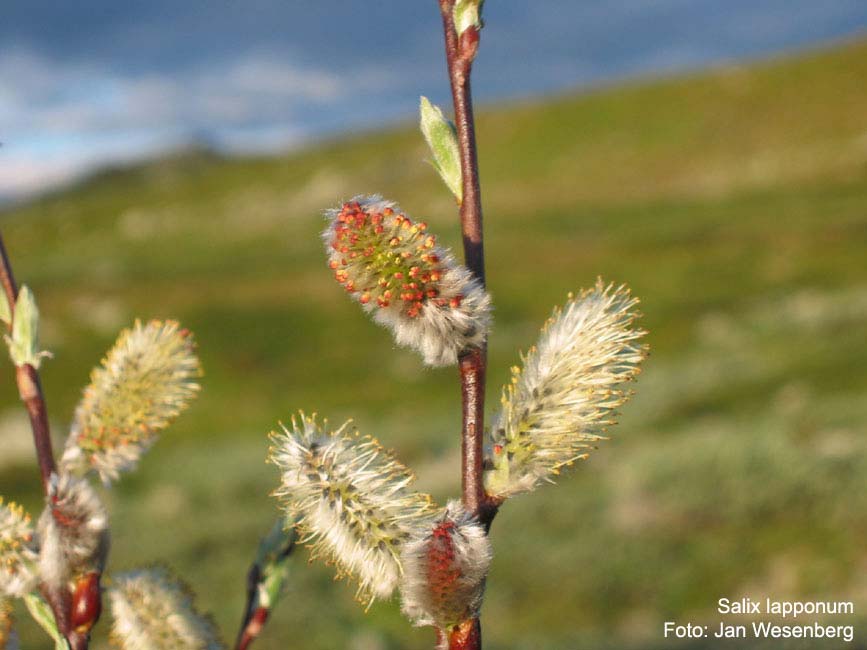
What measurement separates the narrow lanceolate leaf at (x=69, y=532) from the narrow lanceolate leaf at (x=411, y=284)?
0.74 meters

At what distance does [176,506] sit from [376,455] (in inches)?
789

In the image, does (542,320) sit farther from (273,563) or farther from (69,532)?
(69,532)

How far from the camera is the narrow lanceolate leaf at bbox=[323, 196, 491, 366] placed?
67.6 inches

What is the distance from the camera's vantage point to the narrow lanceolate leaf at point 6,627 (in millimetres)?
2041

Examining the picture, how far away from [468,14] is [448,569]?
3.34ft

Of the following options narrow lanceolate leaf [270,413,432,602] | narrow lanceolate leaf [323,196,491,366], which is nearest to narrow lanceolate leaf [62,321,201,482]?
narrow lanceolate leaf [270,413,432,602]

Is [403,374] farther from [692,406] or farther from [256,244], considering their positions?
[256,244]

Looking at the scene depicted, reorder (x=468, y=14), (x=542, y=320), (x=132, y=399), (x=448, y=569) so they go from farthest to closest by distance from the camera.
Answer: (x=542, y=320) → (x=132, y=399) → (x=468, y=14) → (x=448, y=569)

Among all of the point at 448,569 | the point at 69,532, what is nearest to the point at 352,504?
the point at 448,569

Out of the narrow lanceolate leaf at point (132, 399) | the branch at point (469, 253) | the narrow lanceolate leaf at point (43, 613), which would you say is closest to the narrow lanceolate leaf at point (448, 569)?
the branch at point (469, 253)

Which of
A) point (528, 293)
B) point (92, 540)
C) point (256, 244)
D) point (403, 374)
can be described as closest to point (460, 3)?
point (92, 540)

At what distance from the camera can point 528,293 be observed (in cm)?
3953

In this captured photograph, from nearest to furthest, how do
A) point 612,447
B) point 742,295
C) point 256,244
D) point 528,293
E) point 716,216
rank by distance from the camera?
point 612,447, point 742,295, point 528,293, point 716,216, point 256,244

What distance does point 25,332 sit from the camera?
199 centimetres
